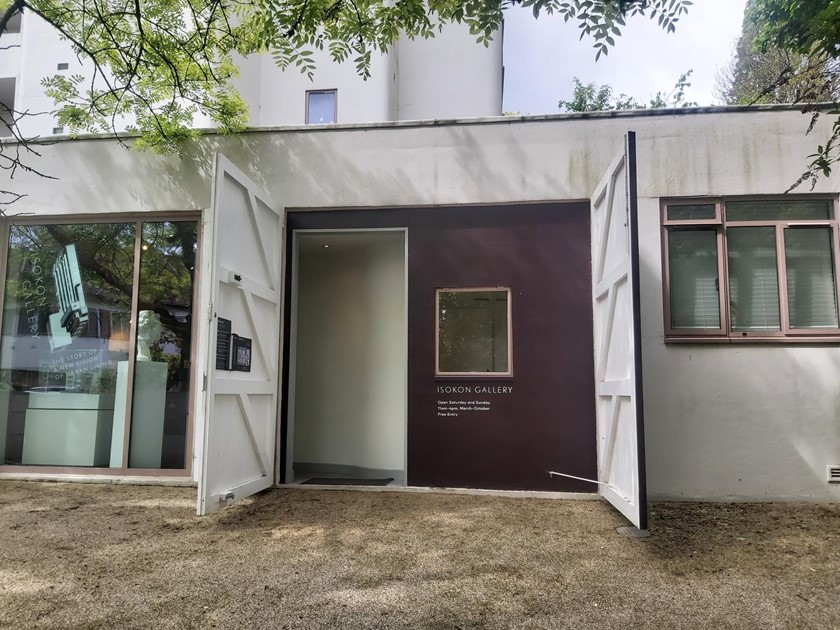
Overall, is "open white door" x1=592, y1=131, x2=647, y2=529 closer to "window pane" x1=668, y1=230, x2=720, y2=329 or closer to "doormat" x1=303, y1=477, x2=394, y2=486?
"window pane" x1=668, y1=230, x2=720, y2=329

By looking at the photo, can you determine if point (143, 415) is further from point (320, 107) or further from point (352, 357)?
point (320, 107)

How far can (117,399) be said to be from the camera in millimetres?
6281

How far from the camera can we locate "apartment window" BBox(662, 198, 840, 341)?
224 inches

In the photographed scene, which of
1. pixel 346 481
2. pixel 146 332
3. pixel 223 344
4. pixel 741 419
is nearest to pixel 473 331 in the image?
pixel 346 481

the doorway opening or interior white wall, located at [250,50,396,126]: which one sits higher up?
interior white wall, located at [250,50,396,126]

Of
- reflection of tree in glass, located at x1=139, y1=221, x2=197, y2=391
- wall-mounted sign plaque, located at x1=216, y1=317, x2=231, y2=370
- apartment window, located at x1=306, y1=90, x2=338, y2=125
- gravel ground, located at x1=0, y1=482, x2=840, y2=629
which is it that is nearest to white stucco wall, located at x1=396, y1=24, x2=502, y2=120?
apartment window, located at x1=306, y1=90, x2=338, y2=125

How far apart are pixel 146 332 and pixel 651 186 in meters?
5.46

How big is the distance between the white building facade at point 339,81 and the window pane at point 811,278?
8210 mm

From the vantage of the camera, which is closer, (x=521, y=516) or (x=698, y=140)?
(x=521, y=516)

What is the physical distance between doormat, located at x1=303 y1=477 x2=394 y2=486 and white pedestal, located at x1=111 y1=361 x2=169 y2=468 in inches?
65.9

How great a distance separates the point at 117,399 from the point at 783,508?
6608 mm

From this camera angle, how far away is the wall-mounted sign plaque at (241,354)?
5.10 m

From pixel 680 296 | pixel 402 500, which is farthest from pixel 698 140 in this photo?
pixel 402 500

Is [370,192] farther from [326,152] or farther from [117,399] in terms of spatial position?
[117,399]
